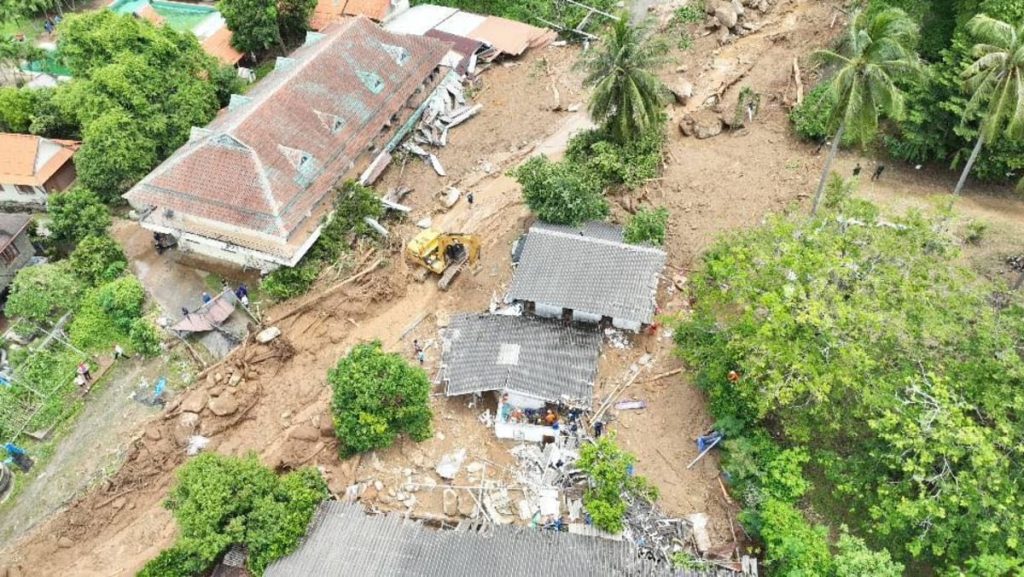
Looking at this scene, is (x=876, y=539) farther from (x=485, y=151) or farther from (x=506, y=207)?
(x=485, y=151)

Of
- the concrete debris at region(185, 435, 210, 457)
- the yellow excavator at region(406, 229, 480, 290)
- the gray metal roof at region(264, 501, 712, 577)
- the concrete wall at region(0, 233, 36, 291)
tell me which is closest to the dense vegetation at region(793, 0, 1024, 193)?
the yellow excavator at region(406, 229, 480, 290)

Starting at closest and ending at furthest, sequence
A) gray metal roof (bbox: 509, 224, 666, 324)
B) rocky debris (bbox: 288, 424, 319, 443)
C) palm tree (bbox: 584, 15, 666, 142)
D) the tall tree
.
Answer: rocky debris (bbox: 288, 424, 319, 443) → gray metal roof (bbox: 509, 224, 666, 324) → palm tree (bbox: 584, 15, 666, 142) → the tall tree

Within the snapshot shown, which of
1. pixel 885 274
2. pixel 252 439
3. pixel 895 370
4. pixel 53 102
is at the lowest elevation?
pixel 252 439

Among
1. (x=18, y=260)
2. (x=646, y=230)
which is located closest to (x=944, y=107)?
(x=646, y=230)

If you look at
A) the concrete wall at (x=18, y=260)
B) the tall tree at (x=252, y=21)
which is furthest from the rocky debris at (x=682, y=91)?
the concrete wall at (x=18, y=260)

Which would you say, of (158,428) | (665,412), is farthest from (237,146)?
(665,412)

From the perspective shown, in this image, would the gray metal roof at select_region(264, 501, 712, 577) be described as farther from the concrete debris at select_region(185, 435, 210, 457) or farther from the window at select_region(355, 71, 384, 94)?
the window at select_region(355, 71, 384, 94)

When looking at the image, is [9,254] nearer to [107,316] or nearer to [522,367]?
[107,316]
